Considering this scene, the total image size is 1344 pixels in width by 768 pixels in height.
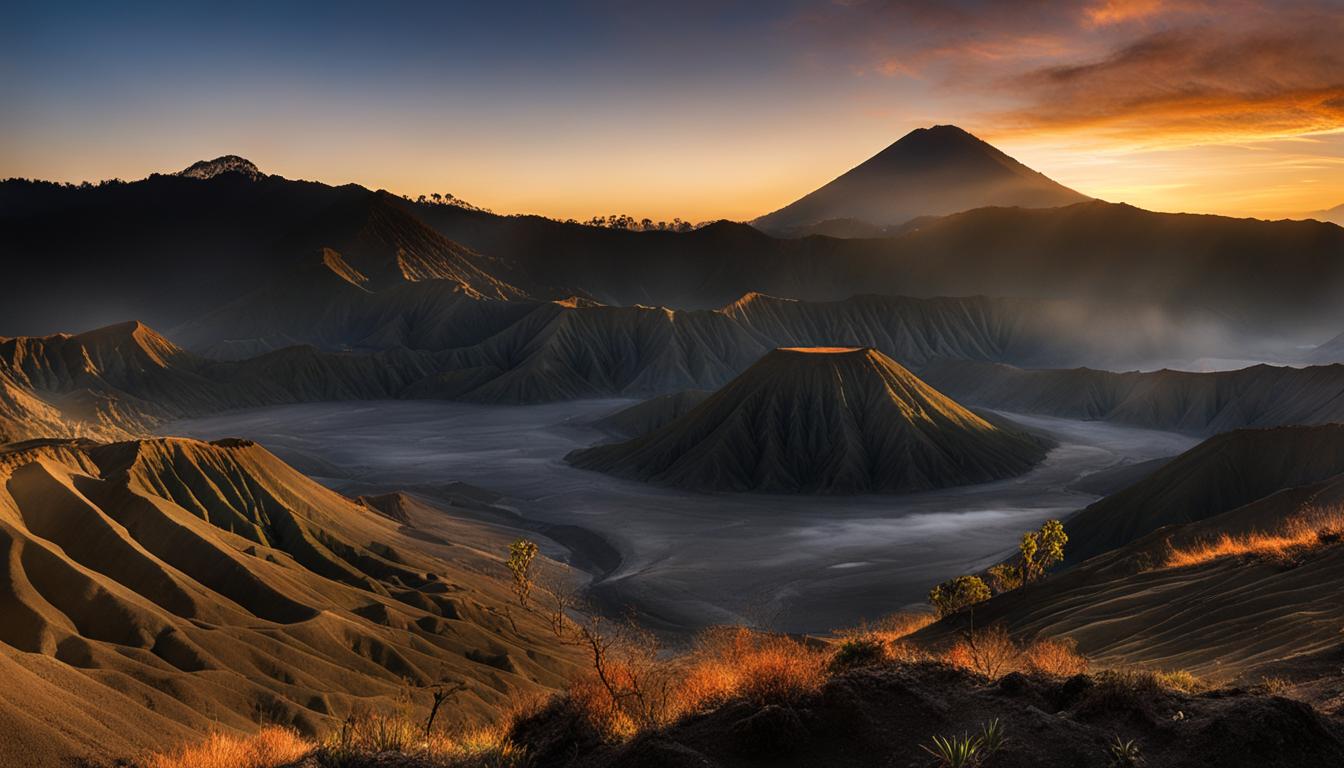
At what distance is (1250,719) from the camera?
35.1 feet

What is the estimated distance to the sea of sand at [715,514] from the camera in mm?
64062

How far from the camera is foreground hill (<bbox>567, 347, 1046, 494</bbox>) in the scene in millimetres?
103875

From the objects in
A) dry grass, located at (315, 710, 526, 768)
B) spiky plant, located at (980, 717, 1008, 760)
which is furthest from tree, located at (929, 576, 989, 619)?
dry grass, located at (315, 710, 526, 768)

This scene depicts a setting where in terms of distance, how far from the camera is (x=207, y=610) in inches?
1501

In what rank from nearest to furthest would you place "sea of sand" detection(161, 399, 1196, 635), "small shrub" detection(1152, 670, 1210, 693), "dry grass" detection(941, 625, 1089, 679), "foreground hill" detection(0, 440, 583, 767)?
"small shrub" detection(1152, 670, 1210, 693), "dry grass" detection(941, 625, 1089, 679), "foreground hill" detection(0, 440, 583, 767), "sea of sand" detection(161, 399, 1196, 635)

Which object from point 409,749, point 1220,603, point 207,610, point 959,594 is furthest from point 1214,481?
point 409,749

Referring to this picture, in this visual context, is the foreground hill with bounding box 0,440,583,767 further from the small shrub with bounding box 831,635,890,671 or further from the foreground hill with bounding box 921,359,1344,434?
the foreground hill with bounding box 921,359,1344,434

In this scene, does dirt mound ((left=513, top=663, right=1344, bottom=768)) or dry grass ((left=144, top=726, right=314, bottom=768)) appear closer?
dirt mound ((left=513, top=663, right=1344, bottom=768))

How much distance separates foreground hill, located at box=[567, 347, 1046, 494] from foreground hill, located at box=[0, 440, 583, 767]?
4630cm

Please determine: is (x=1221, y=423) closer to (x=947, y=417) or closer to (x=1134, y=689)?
(x=947, y=417)

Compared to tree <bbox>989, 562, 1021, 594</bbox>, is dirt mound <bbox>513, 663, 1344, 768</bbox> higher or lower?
higher

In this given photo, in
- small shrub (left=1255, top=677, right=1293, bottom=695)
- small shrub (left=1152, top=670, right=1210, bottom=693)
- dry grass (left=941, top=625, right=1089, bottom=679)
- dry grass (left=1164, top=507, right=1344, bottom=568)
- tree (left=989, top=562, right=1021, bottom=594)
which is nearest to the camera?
small shrub (left=1255, top=677, right=1293, bottom=695)

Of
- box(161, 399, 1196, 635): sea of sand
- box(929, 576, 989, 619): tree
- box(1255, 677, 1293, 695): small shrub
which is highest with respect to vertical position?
box(1255, 677, 1293, 695): small shrub

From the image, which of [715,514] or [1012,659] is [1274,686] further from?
[715,514]
